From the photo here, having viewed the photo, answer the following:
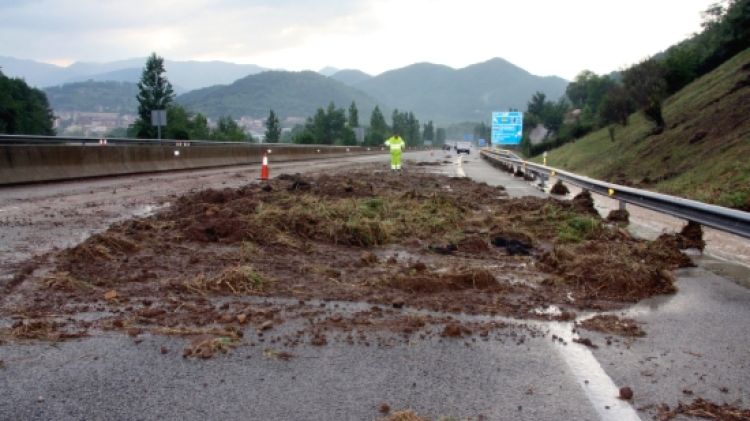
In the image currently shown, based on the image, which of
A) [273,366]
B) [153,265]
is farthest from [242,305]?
[153,265]

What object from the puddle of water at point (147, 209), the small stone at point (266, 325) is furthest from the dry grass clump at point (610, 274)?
the puddle of water at point (147, 209)

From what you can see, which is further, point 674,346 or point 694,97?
point 694,97

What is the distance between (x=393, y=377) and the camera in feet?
12.7

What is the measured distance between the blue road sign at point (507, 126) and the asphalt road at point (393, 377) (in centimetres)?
5605

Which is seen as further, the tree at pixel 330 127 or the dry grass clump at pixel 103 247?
the tree at pixel 330 127

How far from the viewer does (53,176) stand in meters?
18.2

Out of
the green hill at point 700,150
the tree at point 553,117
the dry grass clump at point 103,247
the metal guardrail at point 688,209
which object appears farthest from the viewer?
the tree at point 553,117

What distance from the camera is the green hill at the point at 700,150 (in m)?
17.2

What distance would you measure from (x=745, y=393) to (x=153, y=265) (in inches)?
214

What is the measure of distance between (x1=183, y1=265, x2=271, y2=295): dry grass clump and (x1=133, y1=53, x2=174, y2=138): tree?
11533 cm

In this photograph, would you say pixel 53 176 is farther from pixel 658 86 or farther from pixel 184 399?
pixel 658 86

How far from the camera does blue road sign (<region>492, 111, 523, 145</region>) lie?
59.8 meters

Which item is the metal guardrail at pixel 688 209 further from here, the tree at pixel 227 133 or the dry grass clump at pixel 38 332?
the tree at pixel 227 133

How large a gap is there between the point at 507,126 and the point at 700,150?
3838 centimetres
